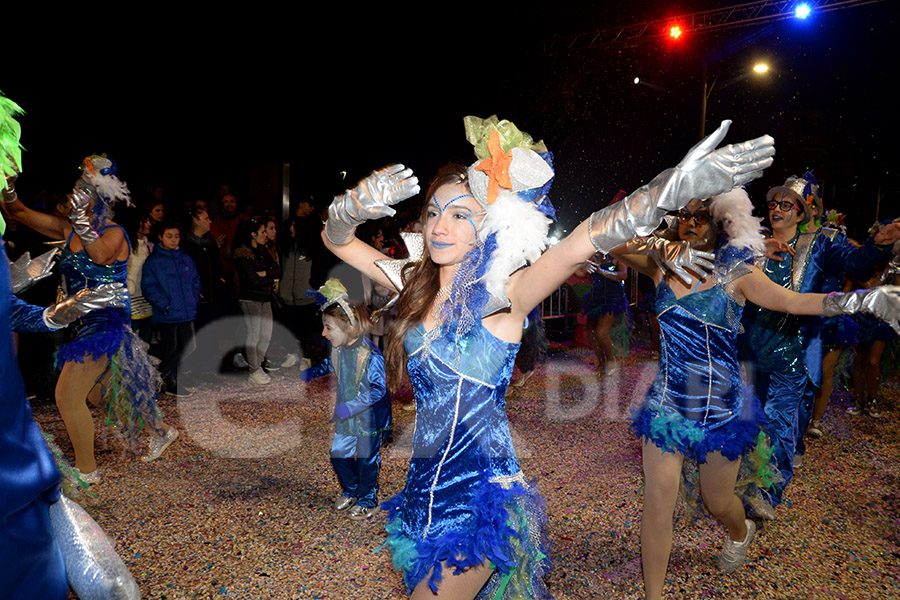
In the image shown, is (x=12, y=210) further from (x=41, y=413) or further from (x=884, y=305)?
(x=884, y=305)

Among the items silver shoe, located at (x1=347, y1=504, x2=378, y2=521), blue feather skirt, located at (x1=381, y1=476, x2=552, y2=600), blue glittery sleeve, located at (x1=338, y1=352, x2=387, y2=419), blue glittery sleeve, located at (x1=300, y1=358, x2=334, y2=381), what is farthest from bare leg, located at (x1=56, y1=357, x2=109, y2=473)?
blue feather skirt, located at (x1=381, y1=476, x2=552, y2=600)

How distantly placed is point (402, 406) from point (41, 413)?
11.2ft

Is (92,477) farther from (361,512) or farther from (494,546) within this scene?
(494,546)

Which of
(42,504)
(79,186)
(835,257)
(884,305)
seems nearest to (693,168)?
(884,305)

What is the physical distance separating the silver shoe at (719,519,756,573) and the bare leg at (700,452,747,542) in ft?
0.82

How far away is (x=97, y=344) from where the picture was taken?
394 centimetres

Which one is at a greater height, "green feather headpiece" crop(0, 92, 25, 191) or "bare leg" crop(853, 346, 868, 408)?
"green feather headpiece" crop(0, 92, 25, 191)

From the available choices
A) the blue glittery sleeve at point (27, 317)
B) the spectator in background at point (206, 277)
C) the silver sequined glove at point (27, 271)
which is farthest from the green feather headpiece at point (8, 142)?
the spectator in background at point (206, 277)

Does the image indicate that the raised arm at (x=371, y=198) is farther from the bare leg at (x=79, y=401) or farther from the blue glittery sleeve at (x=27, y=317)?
the bare leg at (x=79, y=401)

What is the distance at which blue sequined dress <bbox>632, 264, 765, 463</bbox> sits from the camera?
2754 mm

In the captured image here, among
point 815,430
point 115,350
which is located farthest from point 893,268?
point 115,350

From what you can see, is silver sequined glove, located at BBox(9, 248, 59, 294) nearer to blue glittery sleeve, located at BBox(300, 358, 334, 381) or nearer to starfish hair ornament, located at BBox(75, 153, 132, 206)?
starfish hair ornament, located at BBox(75, 153, 132, 206)

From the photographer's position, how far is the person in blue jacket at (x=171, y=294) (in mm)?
6078

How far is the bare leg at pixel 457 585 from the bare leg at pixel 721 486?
1487 mm
